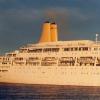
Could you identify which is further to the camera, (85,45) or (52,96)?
(85,45)

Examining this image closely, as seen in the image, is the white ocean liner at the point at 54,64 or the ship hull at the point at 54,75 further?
the white ocean liner at the point at 54,64

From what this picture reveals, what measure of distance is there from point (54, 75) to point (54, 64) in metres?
2.05

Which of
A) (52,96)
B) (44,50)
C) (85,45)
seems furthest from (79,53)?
(52,96)

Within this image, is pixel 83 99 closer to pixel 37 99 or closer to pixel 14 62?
pixel 37 99

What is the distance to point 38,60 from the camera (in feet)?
261

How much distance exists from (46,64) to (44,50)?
3.44m

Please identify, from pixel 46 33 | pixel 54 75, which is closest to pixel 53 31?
pixel 46 33

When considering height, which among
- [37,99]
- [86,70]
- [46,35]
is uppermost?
[46,35]

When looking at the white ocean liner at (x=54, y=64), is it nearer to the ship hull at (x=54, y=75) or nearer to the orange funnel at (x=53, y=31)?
the ship hull at (x=54, y=75)

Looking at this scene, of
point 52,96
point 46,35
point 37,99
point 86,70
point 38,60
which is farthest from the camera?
point 46,35

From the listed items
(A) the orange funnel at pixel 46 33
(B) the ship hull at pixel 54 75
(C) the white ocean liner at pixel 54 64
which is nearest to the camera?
(B) the ship hull at pixel 54 75

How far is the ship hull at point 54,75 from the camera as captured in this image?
242 ft

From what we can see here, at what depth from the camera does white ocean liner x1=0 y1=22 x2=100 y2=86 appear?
74562 millimetres

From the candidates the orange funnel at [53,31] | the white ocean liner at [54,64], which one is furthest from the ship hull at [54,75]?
the orange funnel at [53,31]
